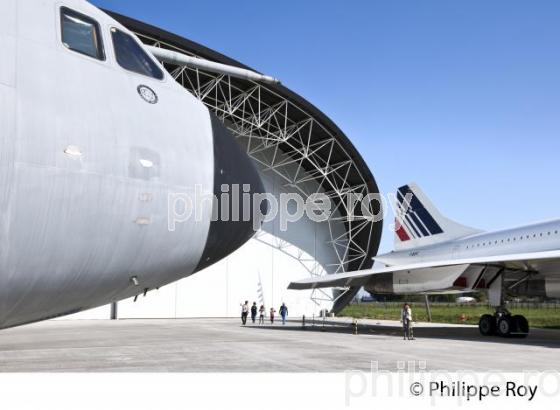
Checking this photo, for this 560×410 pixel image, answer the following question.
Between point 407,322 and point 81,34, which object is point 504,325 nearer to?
point 407,322

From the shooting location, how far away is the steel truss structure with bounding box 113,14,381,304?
32.0m

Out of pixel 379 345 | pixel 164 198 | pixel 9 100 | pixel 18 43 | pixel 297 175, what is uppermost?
pixel 297 175

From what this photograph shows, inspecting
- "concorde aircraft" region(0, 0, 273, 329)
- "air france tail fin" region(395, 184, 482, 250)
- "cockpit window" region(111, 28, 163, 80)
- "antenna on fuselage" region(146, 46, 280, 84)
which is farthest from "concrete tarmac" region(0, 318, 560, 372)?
"air france tail fin" region(395, 184, 482, 250)

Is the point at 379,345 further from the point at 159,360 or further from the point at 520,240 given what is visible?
the point at 520,240

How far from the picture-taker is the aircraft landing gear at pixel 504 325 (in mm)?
19234

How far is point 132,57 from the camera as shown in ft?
14.4

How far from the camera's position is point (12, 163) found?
3.39m

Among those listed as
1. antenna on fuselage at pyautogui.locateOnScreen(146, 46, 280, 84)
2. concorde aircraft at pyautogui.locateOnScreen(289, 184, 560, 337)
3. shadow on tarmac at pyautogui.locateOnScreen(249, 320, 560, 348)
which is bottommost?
shadow on tarmac at pyautogui.locateOnScreen(249, 320, 560, 348)

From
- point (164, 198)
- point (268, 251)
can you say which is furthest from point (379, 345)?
point (268, 251)

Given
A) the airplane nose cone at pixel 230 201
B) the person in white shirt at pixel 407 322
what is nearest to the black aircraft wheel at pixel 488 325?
the person in white shirt at pixel 407 322

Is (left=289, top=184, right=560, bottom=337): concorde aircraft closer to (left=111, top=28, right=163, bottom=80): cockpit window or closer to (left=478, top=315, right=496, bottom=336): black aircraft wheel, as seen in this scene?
(left=478, top=315, right=496, bottom=336): black aircraft wheel

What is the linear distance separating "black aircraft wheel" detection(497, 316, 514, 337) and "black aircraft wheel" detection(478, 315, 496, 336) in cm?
30

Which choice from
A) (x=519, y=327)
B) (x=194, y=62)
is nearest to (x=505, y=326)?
(x=519, y=327)
